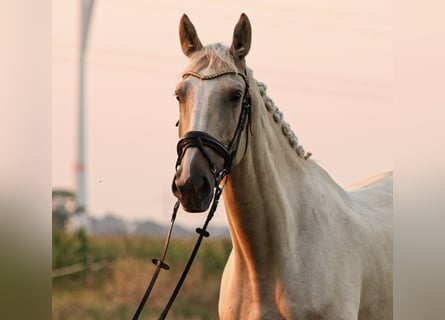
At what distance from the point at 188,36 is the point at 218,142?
0.47 m

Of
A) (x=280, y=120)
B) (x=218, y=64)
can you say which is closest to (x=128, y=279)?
(x=280, y=120)

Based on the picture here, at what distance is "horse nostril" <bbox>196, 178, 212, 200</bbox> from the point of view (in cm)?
230

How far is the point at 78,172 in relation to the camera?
→ 1162 centimetres

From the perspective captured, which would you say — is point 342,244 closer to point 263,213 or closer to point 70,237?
point 263,213

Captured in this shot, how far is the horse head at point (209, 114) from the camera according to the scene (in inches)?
90.9

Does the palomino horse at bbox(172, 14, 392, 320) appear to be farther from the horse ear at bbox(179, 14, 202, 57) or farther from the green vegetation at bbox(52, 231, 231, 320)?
the green vegetation at bbox(52, 231, 231, 320)

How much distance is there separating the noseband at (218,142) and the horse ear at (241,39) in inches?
3.3

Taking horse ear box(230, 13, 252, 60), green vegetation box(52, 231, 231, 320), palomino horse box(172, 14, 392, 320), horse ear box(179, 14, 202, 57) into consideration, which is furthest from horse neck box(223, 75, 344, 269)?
green vegetation box(52, 231, 231, 320)

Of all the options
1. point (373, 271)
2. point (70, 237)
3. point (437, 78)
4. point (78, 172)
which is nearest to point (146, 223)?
point (70, 237)

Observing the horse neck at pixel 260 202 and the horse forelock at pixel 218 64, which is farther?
the horse neck at pixel 260 202

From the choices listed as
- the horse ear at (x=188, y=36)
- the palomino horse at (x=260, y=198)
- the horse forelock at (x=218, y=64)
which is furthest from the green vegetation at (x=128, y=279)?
the horse ear at (x=188, y=36)

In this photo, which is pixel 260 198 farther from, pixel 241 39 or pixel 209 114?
pixel 241 39

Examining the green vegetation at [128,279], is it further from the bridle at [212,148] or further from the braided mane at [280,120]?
the bridle at [212,148]

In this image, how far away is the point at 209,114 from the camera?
2389 mm
